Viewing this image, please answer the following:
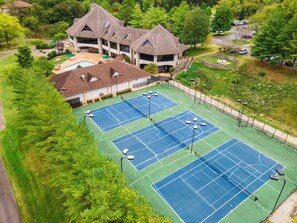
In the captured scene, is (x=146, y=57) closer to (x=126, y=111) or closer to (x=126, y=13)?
(x=126, y=111)

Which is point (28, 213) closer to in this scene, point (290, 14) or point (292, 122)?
point (292, 122)

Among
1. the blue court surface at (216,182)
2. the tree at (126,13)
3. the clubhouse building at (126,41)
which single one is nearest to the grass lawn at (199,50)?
the clubhouse building at (126,41)

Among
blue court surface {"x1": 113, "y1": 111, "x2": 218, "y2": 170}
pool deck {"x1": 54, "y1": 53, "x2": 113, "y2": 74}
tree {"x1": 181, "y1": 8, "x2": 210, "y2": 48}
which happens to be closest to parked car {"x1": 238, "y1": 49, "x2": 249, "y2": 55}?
tree {"x1": 181, "y1": 8, "x2": 210, "y2": 48}

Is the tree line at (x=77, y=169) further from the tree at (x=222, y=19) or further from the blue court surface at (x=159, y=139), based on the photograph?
the tree at (x=222, y=19)

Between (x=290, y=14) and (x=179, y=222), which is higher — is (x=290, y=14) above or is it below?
above

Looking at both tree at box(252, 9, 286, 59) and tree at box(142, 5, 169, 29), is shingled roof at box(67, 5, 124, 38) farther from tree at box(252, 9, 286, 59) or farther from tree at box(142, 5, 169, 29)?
tree at box(252, 9, 286, 59)

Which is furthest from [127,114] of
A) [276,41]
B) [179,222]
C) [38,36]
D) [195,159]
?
[38,36]
